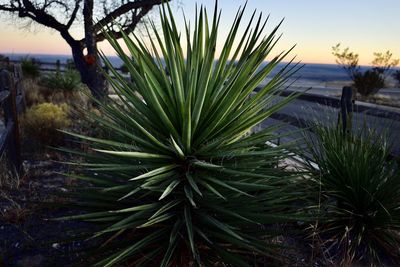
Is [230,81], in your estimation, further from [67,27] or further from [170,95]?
[67,27]

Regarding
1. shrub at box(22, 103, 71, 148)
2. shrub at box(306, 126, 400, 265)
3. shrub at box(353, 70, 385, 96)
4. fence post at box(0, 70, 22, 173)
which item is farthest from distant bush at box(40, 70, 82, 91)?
shrub at box(353, 70, 385, 96)

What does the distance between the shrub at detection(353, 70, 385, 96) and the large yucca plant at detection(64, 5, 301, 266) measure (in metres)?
22.1

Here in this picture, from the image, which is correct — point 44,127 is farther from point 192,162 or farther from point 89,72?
point 89,72

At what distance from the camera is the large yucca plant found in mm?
2605

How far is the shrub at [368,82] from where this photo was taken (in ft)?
75.5

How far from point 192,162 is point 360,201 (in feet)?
6.51

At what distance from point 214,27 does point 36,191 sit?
11.7 ft

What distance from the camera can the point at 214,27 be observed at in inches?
107

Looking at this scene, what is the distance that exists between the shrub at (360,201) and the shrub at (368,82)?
20589 millimetres

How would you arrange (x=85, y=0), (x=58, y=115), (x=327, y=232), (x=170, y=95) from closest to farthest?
(x=170, y=95) → (x=327, y=232) → (x=58, y=115) → (x=85, y=0)

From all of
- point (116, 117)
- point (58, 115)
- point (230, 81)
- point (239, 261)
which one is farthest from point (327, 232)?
point (58, 115)

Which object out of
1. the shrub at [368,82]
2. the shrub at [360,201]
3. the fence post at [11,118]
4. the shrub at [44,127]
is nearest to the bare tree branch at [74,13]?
the shrub at [44,127]

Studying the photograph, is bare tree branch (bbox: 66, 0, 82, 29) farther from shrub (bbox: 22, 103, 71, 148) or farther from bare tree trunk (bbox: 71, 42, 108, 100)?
shrub (bbox: 22, 103, 71, 148)

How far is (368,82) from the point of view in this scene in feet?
75.8
